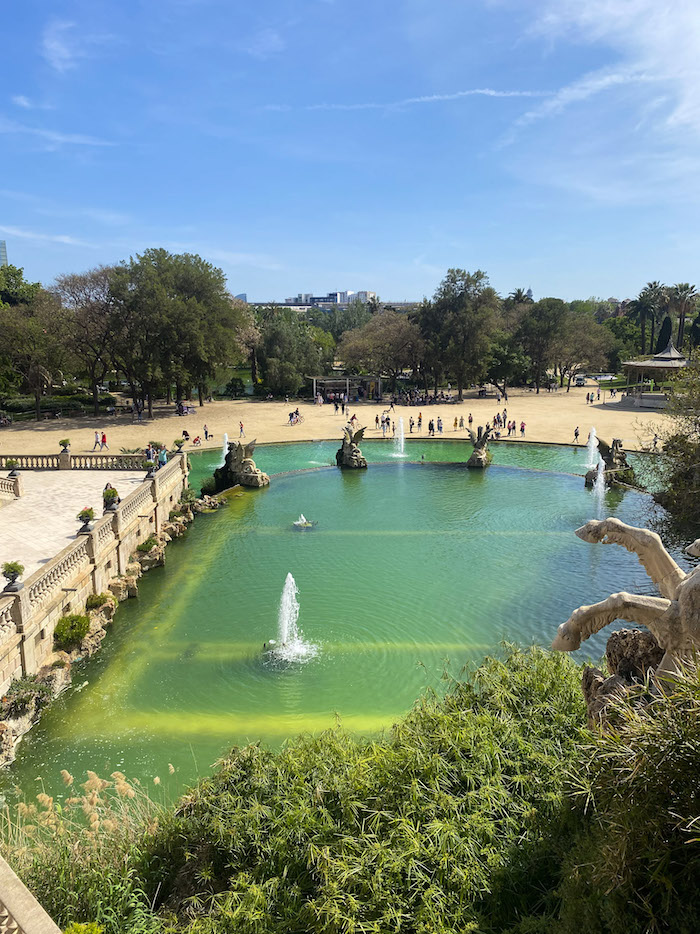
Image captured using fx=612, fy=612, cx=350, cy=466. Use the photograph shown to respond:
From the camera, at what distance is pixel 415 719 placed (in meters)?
9.77

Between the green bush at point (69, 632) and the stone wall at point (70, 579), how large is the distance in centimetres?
21

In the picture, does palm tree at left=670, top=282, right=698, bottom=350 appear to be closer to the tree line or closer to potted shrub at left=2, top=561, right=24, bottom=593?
the tree line

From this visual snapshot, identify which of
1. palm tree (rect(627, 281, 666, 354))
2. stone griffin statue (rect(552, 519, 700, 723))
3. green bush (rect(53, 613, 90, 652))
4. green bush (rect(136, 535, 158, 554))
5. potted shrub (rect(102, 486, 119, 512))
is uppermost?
palm tree (rect(627, 281, 666, 354))

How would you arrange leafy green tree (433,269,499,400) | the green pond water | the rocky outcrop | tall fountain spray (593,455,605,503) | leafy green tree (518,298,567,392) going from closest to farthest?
1. the rocky outcrop
2. the green pond water
3. tall fountain spray (593,455,605,503)
4. leafy green tree (433,269,499,400)
5. leafy green tree (518,298,567,392)

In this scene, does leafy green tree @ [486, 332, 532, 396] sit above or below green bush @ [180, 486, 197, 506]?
above

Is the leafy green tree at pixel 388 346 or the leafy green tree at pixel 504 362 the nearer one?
the leafy green tree at pixel 504 362

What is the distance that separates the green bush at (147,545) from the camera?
25.8m

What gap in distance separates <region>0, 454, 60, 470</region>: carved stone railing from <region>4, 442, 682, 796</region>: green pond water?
10.5 meters

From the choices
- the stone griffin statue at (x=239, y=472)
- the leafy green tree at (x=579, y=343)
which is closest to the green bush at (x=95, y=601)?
the stone griffin statue at (x=239, y=472)

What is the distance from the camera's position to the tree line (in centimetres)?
5534

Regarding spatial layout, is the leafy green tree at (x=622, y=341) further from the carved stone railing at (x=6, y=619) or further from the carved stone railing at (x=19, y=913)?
the carved stone railing at (x=19, y=913)

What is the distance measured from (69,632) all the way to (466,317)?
59647 millimetres

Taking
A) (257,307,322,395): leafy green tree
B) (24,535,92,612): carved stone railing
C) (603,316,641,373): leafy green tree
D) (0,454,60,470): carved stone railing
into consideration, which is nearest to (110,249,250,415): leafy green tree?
(257,307,322,395): leafy green tree

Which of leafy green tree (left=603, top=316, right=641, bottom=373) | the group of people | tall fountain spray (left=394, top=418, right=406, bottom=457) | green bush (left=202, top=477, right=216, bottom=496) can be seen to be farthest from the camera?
leafy green tree (left=603, top=316, right=641, bottom=373)
